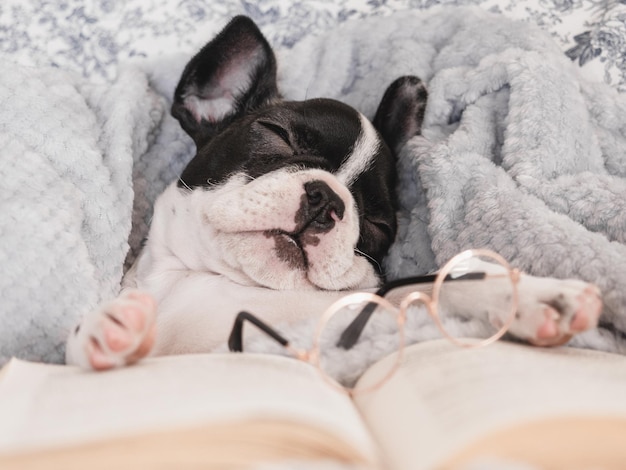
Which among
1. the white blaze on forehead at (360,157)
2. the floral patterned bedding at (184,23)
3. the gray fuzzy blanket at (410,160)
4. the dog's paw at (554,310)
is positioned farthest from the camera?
the floral patterned bedding at (184,23)

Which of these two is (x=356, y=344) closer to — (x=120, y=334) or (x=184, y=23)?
(x=120, y=334)

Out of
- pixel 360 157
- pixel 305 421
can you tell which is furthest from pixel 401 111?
pixel 305 421

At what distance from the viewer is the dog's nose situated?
1.30 meters

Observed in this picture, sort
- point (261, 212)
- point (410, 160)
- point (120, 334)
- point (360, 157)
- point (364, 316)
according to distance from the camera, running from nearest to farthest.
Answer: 1. point (120, 334)
2. point (364, 316)
3. point (261, 212)
4. point (360, 157)
5. point (410, 160)

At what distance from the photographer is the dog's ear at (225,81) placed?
1714mm

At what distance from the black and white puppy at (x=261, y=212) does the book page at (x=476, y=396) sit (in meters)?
0.09

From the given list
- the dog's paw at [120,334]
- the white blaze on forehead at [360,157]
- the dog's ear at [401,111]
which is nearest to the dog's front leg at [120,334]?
the dog's paw at [120,334]

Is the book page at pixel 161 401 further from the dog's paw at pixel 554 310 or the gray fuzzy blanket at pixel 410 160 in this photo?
the gray fuzzy blanket at pixel 410 160

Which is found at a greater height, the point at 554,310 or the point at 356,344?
the point at 554,310

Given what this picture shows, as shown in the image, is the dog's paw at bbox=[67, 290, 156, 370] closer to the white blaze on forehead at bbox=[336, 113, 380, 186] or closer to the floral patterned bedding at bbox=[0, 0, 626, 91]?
the white blaze on forehead at bbox=[336, 113, 380, 186]

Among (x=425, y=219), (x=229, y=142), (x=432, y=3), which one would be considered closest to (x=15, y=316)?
(x=229, y=142)

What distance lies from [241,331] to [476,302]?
0.39 meters

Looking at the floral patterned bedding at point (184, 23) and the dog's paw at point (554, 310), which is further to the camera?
the floral patterned bedding at point (184, 23)

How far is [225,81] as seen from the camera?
1768 millimetres
